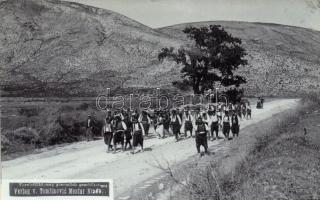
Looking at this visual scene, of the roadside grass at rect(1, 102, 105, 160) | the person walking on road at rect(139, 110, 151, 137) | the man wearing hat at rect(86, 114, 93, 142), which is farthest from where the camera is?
the man wearing hat at rect(86, 114, 93, 142)

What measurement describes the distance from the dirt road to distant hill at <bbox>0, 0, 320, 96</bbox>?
643 inches

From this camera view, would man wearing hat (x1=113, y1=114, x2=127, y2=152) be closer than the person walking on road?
Yes

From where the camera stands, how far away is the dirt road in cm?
1195

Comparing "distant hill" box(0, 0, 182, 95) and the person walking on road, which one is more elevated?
"distant hill" box(0, 0, 182, 95)

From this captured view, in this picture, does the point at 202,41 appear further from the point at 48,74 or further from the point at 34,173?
the point at 48,74

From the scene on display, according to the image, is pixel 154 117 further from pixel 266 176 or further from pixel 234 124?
pixel 266 176

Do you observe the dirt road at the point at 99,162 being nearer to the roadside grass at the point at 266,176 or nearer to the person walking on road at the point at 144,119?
the person walking on road at the point at 144,119

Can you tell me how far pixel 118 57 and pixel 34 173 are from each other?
137 ft

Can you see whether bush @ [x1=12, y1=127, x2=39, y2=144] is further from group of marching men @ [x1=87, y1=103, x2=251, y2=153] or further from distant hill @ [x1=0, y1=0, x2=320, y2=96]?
distant hill @ [x1=0, y1=0, x2=320, y2=96]

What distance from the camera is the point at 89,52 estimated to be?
50188 millimetres

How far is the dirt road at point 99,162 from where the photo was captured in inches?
471

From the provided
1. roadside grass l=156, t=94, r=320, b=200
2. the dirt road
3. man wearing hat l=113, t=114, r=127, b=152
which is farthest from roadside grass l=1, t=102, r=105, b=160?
roadside grass l=156, t=94, r=320, b=200

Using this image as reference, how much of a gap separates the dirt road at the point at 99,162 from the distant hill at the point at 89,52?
16343mm

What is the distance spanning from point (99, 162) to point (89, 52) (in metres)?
36.8
